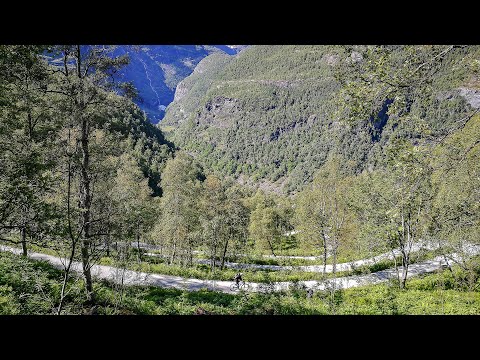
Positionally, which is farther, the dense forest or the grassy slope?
the grassy slope

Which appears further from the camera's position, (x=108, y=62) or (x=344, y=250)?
(x=344, y=250)

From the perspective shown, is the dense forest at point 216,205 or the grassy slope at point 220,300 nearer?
the dense forest at point 216,205

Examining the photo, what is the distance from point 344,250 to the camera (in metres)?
25.2

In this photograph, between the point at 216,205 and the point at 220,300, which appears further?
the point at 216,205

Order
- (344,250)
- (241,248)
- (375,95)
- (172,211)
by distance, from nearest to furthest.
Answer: (375,95)
(344,250)
(172,211)
(241,248)

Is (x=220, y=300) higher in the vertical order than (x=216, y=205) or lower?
lower
